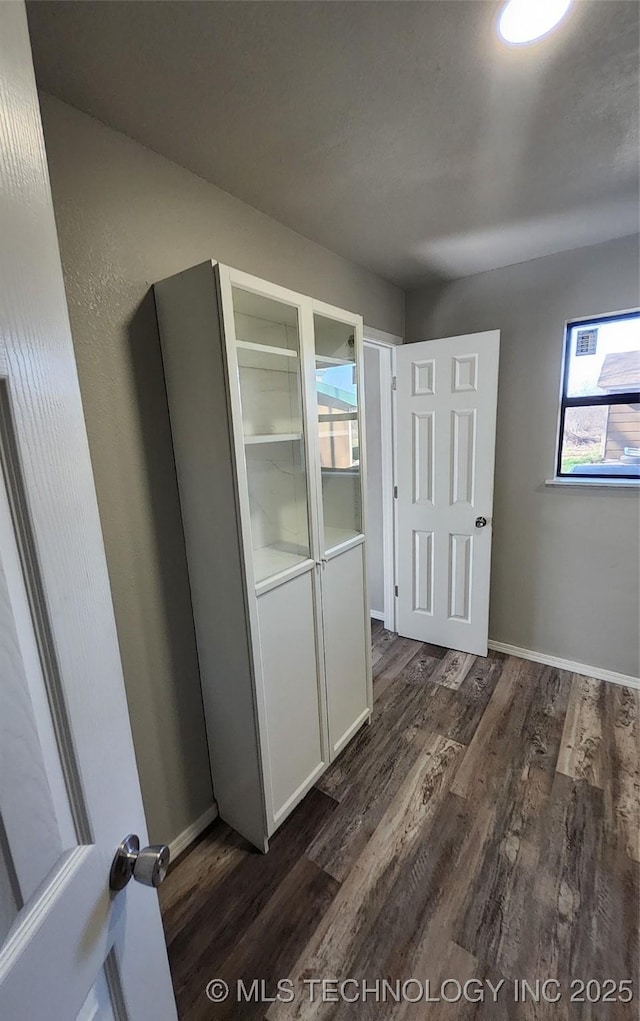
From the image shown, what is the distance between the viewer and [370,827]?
165 cm

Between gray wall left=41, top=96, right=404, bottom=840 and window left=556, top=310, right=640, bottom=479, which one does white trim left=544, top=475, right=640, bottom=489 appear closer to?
window left=556, top=310, right=640, bottom=479

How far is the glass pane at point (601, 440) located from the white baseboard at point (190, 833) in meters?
2.56

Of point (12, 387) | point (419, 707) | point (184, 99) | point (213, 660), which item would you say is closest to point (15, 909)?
point (12, 387)

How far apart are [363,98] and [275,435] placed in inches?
39.1

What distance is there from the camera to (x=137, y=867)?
0.60 metres

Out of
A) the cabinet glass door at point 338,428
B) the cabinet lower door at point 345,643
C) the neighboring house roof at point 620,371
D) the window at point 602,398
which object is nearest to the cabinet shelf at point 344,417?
the cabinet glass door at point 338,428

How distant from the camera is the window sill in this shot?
225 cm

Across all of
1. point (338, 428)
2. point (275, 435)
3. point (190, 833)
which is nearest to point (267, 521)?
point (275, 435)

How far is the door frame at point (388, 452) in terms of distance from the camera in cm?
266

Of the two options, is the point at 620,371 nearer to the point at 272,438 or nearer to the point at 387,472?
the point at 387,472

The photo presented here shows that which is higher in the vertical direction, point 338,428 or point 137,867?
point 338,428

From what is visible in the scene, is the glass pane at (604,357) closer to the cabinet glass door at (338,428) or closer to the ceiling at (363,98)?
the ceiling at (363,98)

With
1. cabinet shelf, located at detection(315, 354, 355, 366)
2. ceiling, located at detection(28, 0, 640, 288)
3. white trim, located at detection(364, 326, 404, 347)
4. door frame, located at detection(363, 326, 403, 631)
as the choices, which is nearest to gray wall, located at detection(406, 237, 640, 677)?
white trim, located at detection(364, 326, 404, 347)

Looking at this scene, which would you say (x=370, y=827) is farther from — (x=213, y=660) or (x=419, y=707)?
(x=213, y=660)
